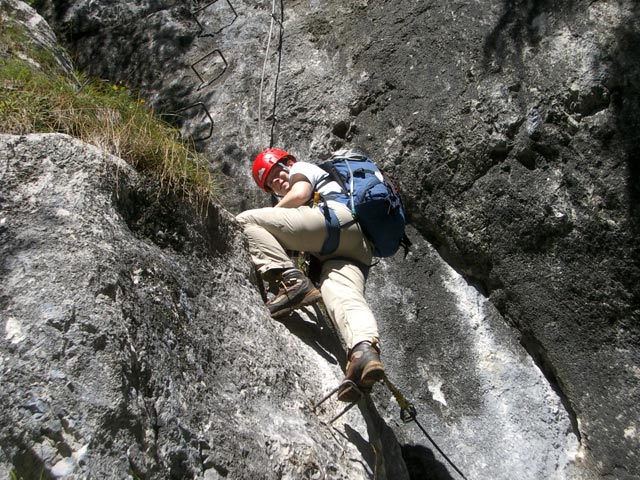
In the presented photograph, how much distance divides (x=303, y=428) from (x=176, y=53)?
5.26 meters

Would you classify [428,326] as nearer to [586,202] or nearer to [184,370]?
[586,202]

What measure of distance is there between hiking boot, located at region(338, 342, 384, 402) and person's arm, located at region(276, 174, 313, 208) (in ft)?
4.03

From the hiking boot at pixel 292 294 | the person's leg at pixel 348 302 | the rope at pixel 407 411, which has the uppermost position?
the hiking boot at pixel 292 294

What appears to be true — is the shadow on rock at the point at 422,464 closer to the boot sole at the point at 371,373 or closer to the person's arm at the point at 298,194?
the boot sole at the point at 371,373

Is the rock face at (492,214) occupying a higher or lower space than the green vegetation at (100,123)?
lower

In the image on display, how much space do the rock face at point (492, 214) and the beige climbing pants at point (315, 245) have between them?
9.7 inches

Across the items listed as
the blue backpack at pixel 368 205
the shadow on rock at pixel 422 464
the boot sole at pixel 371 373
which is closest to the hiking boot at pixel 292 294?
the blue backpack at pixel 368 205

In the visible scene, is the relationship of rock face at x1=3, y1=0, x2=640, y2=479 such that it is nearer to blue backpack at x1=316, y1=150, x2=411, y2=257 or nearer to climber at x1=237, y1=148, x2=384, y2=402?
climber at x1=237, y1=148, x2=384, y2=402

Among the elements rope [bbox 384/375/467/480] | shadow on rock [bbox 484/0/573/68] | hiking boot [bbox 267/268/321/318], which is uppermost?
shadow on rock [bbox 484/0/573/68]

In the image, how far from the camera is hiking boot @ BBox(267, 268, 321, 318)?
438 centimetres

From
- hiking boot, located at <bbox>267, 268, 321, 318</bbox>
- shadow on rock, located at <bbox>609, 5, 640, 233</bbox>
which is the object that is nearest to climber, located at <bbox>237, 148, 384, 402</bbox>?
hiking boot, located at <bbox>267, 268, 321, 318</bbox>

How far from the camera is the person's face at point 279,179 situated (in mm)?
5105

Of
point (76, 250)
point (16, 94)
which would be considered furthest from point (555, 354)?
point (16, 94)

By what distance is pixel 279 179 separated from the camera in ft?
16.8
